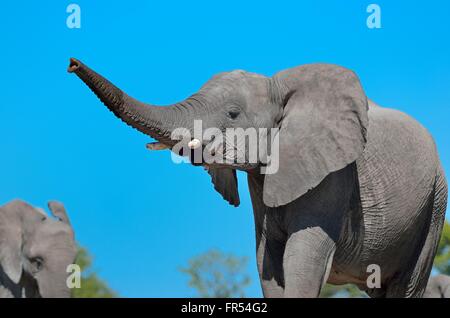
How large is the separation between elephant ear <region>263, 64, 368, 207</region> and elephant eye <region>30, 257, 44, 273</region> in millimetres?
6735

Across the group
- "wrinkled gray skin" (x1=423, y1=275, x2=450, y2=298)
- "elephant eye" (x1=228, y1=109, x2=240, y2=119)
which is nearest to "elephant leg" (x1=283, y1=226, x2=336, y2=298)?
"elephant eye" (x1=228, y1=109, x2=240, y2=119)

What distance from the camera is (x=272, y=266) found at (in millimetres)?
6695

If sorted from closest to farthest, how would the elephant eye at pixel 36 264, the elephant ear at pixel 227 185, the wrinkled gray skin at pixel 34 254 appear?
the elephant ear at pixel 227 185 < the wrinkled gray skin at pixel 34 254 < the elephant eye at pixel 36 264

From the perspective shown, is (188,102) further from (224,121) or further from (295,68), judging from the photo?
(295,68)

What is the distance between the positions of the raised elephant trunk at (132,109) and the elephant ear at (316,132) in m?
0.70

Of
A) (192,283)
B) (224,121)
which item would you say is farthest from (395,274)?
(192,283)

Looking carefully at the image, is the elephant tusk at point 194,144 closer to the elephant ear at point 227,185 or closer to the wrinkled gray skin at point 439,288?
the elephant ear at point 227,185

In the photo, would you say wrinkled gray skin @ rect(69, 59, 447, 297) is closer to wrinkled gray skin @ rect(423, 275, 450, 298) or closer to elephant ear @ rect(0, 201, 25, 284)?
elephant ear @ rect(0, 201, 25, 284)

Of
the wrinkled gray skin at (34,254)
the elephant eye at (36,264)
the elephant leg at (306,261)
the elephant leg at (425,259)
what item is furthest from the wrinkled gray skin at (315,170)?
the elephant eye at (36,264)

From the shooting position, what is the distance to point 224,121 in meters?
6.20

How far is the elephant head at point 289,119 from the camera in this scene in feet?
20.3

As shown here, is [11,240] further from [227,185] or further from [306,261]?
[306,261]

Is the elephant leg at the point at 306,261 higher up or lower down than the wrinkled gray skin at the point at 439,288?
higher up
